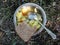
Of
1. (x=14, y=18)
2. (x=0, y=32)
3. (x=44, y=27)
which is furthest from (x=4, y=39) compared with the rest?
(x=44, y=27)

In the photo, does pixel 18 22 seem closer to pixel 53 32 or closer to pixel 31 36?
pixel 31 36

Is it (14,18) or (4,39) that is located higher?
(14,18)

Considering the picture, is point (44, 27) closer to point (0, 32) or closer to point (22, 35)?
point (22, 35)

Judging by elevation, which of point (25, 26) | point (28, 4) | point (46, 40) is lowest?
point (46, 40)

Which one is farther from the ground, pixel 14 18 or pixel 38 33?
pixel 14 18

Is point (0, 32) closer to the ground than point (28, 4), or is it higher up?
closer to the ground

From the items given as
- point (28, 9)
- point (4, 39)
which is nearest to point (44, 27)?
point (28, 9)

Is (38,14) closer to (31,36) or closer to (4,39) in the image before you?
(31,36)

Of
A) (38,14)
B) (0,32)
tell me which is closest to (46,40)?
(38,14)
